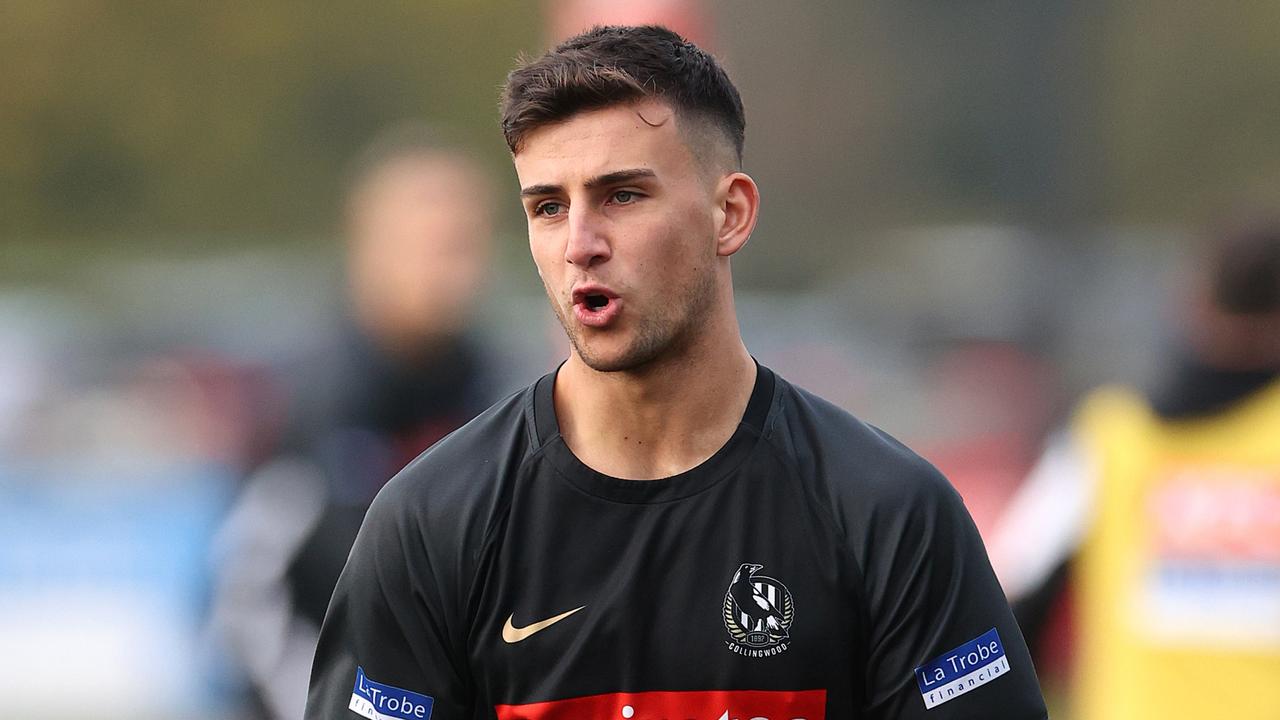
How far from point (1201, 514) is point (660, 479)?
3.38 m

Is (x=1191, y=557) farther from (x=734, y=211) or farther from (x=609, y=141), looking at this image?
(x=609, y=141)

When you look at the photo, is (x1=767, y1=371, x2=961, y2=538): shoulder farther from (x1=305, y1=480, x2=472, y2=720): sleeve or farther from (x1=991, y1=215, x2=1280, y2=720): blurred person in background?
(x1=991, y1=215, x2=1280, y2=720): blurred person in background

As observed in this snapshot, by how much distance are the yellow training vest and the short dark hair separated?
3.19m

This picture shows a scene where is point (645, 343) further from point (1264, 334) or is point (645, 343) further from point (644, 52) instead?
point (1264, 334)

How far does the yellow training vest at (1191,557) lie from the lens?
6227 millimetres

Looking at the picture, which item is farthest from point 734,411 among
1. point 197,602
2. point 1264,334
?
point 197,602

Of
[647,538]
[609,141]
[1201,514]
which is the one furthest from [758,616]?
[1201,514]

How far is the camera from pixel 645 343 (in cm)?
340

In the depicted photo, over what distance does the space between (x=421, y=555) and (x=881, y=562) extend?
2.64ft

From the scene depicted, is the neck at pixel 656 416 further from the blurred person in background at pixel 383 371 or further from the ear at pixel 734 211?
the blurred person in background at pixel 383 371

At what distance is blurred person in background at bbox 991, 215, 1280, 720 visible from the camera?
6.21 meters

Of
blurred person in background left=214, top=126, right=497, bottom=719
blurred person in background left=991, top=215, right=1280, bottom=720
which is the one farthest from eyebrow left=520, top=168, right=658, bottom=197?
blurred person in background left=991, top=215, right=1280, bottom=720

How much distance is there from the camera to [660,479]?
343 centimetres

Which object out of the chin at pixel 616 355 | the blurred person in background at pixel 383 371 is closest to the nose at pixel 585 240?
the chin at pixel 616 355
